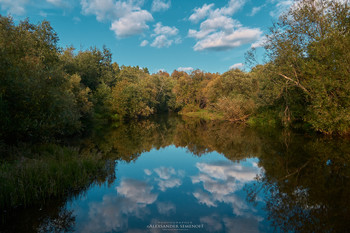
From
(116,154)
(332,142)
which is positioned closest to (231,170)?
(116,154)

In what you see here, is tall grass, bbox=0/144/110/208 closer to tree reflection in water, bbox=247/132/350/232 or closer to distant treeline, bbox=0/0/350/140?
distant treeline, bbox=0/0/350/140

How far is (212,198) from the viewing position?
929cm

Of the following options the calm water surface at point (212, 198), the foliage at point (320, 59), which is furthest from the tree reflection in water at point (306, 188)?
the foliage at point (320, 59)

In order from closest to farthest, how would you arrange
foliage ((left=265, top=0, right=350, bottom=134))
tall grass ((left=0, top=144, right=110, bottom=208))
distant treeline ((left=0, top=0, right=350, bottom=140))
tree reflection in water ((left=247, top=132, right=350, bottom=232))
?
tree reflection in water ((left=247, top=132, right=350, bottom=232)) → tall grass ((left=0, top=144, right=110, bottom=208)) → distant treeline ((left=0, top=0, right=350, bottom=140)) → foliage ((left=265, top=0, right=350, bottom=134))

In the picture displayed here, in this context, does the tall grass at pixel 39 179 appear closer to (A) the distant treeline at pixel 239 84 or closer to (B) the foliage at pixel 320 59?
(A) the distant treeline at pixel 239 84

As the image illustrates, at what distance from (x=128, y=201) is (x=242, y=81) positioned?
141 feet

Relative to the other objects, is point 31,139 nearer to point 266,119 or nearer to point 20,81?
point 20,81

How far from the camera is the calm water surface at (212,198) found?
688 centimetres

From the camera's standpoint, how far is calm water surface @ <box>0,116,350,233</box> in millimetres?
6883

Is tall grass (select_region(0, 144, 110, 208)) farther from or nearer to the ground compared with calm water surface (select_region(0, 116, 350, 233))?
farther from the ground

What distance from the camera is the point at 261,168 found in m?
13.2

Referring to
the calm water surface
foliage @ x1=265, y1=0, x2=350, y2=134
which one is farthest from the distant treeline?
the calm water surface

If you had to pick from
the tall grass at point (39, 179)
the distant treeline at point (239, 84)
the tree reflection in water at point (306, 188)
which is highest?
the distant treeline at point (239, 84)

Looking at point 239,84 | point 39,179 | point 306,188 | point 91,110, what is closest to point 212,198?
point 306,188
